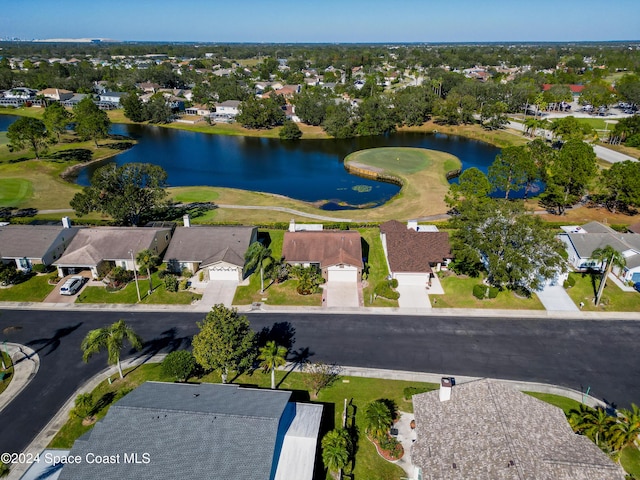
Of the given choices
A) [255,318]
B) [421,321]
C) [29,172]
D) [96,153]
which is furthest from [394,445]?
[96,153]

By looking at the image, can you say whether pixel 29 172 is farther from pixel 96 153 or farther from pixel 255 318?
pixel 255 318

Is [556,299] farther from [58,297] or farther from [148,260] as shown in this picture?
[58,297]

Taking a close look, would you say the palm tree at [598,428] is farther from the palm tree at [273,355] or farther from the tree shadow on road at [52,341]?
the tree shadow on road at [52,341]

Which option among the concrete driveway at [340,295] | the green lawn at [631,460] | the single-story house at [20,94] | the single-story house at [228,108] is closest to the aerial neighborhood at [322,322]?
the green lawn at [631,460]

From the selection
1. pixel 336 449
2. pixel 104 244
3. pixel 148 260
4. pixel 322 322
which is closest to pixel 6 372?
pixel 148 260

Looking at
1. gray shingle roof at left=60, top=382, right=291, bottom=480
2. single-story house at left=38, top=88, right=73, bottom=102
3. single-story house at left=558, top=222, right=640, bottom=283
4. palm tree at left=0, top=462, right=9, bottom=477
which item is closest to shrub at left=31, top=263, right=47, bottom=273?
palm tree at left=0, top=462, right=9, bottom=477

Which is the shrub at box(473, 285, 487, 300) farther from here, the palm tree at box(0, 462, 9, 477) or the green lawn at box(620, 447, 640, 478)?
the palm tree at box(0, 462, 9, 477)
